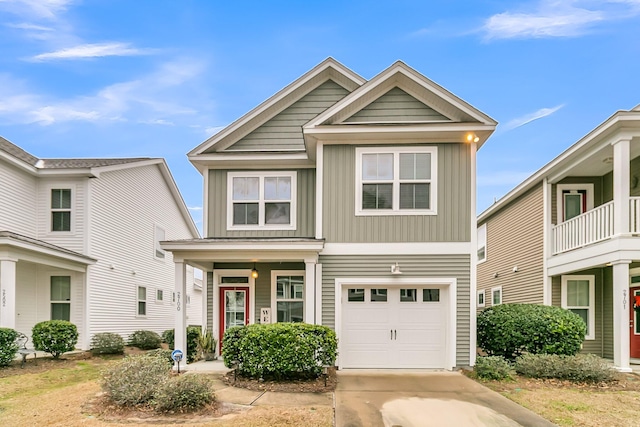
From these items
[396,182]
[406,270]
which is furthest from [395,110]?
[406,270]

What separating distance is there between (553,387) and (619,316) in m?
2.79

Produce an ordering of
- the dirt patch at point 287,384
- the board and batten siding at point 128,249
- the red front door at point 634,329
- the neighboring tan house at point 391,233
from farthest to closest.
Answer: the board and batten siding at point 128,249, the red front door at point 634,329, the neighboring tan house at point 391,233, the dirt patch at point 287,384

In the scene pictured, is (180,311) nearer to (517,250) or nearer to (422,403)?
(422,403)

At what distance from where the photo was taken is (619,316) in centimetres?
1042

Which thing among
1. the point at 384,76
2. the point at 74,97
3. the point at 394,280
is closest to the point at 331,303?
the point at 394,280

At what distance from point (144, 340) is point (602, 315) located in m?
15.3

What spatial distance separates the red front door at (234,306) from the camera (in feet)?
41.9

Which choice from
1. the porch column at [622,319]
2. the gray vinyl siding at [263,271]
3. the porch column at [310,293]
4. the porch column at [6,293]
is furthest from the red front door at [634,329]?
the porch column at [6,293]

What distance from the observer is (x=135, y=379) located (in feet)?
24.7

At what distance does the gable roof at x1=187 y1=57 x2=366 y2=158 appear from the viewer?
13.0 meters

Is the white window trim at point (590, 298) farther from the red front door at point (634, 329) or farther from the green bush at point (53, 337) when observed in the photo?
the green bush at point (53, 337)

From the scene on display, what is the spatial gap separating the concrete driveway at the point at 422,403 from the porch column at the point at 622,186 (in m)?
5.19

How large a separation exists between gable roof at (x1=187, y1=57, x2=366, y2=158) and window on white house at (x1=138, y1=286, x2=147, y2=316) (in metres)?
8.81

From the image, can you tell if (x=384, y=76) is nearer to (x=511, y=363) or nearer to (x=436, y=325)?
(x=436, y=325)
